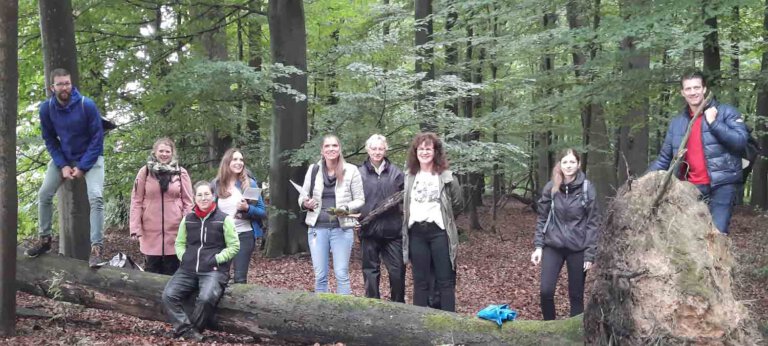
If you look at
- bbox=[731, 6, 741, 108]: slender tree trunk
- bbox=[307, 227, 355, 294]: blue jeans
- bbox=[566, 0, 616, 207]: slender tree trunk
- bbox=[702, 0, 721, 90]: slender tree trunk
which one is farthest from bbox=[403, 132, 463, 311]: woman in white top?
bbox=[566, 0, 616, 207]: slender tree trunk

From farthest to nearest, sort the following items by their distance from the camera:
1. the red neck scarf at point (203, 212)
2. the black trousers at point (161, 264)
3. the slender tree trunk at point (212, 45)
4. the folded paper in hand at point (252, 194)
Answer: the slender tree trunk at point (212, 45), the black trousers at point (161, 264), the folded paper in hand at point (252, 194), the red neck scarf at point (203, 212)

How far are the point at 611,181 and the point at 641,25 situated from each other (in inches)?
409

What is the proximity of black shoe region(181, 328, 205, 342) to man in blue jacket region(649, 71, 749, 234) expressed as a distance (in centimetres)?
474

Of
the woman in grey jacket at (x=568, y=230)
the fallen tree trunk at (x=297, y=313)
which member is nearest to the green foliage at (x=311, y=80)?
the woman in grey jacket at (x=568, y=230)

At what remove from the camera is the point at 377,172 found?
6551 mm

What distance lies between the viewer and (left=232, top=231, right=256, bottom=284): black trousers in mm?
6672

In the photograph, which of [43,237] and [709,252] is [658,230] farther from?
[43,237]

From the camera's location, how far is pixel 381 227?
20.7ft

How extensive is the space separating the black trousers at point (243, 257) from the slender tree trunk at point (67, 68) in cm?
243

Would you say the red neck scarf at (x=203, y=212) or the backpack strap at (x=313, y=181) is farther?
the backpack strap at (x=313, y=181)

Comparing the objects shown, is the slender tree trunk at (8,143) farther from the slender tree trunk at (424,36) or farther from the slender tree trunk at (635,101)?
the slender tree trunk at (424,36)

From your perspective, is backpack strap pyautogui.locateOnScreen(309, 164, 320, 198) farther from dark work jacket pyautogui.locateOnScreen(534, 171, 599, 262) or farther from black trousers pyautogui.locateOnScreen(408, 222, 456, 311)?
dark work jacket pyautogui.locateOnScreen(534, 171, 599, 262)

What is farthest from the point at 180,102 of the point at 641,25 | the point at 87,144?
the point at 641,25

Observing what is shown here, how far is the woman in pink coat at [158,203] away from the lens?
6.70m
